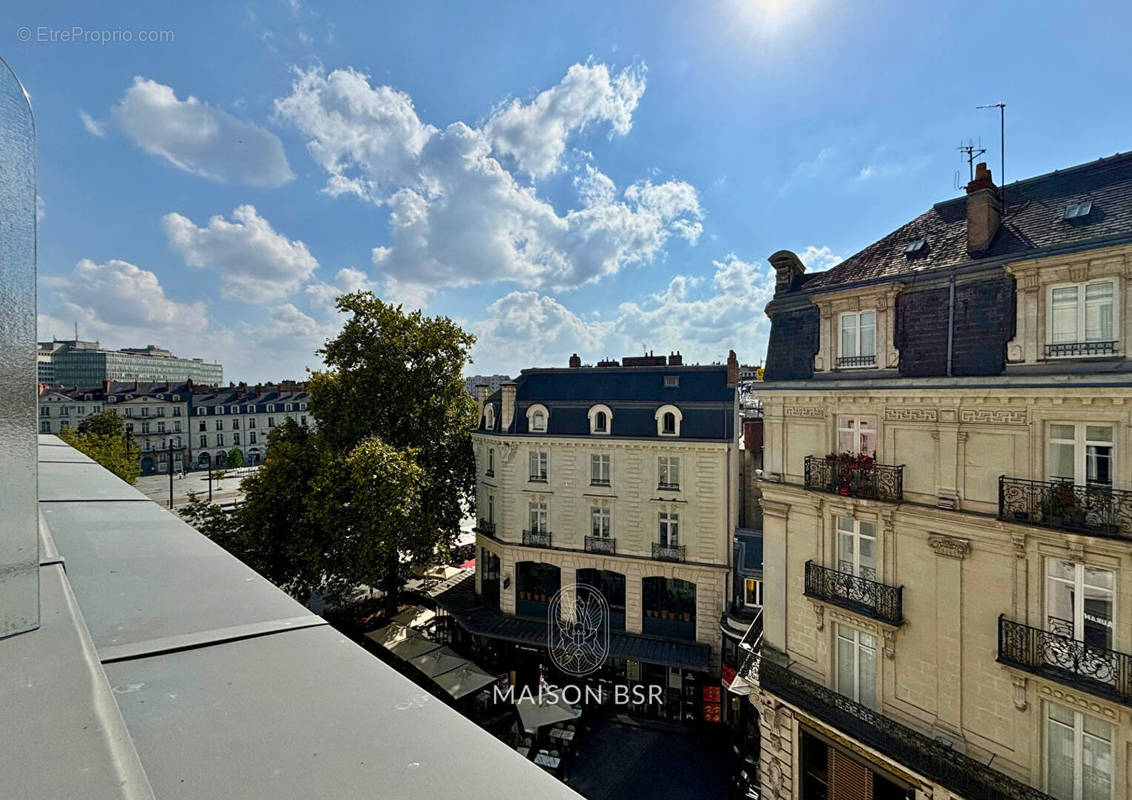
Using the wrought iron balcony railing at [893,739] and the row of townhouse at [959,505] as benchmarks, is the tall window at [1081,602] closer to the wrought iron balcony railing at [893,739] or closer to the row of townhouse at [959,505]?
the row of townhouse at [959,505]

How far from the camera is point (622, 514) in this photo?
21109 mm

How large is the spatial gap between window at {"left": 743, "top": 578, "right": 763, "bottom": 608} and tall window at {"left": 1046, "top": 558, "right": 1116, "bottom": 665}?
416 inches

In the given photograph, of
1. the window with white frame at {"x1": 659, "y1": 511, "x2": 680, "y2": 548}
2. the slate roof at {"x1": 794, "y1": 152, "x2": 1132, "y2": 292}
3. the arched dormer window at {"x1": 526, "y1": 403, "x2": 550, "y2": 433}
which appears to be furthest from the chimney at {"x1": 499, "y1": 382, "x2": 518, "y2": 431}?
the slate roof at {"x1": 794, "y1": 152, "x2": 1132, "y2": 292}

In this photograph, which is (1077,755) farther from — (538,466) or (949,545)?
(538,466)

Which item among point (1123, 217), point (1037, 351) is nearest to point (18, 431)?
point (1037, 351)

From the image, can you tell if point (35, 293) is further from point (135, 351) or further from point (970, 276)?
point (135, 351)

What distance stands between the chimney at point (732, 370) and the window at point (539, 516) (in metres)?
9.19

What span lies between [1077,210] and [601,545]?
671 inches

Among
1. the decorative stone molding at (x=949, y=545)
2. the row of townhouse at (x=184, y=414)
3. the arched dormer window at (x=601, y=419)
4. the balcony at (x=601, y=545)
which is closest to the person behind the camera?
the decorative stone molding at (x=949, y=545)

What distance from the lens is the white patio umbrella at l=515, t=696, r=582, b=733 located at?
16.3 m

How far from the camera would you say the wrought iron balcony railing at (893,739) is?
987 centimetres

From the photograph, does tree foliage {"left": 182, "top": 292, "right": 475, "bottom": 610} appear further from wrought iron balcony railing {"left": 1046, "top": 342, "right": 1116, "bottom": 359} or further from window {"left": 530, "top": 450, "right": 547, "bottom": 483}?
wrought iron balcony railing {"left": 1046, "top": 342, "right": 1116, "bottom": 359}

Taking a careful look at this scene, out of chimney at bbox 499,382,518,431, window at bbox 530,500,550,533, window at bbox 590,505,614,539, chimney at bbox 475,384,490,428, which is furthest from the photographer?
chimney at bbox 475,384,490,428

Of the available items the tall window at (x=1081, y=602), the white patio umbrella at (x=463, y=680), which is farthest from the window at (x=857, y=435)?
the white patio umbrella at (x=463, y=680)
